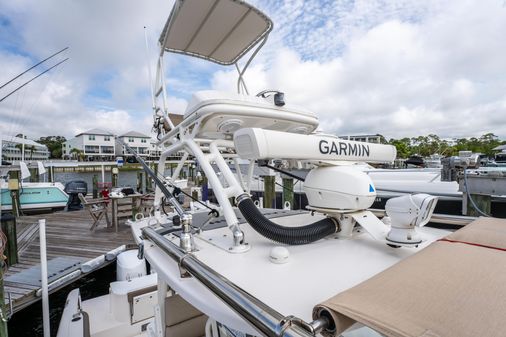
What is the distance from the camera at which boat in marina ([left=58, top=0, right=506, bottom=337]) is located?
28.4 inches

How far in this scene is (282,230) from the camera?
1584 mm

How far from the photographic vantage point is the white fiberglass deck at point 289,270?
3.32 ft

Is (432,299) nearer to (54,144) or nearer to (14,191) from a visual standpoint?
(14,191)

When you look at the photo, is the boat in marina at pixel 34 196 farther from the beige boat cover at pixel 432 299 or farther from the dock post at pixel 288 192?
the beige boat cover at pixel 432 299

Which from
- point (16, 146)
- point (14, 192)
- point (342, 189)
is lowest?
point (14, 192)

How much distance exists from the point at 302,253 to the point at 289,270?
0.25 metres

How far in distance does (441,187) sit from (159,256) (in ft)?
16.8

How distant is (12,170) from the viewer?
10.2 meters

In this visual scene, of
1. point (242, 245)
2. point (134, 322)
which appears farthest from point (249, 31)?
point (134, 322)

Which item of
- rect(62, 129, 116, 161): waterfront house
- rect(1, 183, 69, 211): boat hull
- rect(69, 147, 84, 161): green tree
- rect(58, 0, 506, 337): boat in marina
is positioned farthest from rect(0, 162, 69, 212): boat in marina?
rect(69, 147, 84, 161): green tree

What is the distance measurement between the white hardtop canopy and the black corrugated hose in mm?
2166

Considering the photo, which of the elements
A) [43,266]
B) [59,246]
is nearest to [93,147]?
[59,246]

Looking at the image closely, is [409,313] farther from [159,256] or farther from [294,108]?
[294,108]

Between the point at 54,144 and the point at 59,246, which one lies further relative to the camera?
the point at 54,144
